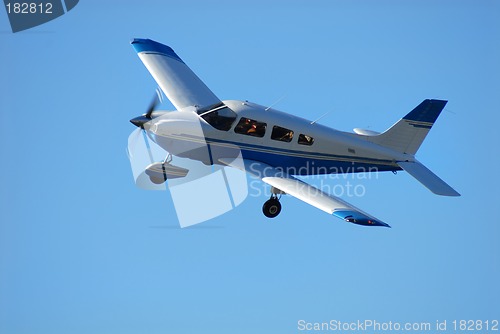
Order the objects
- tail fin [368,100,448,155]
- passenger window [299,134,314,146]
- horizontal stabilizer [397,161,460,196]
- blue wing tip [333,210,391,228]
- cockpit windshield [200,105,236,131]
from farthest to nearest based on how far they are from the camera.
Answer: tail fin [368,100,448,155] → passenger window [299,134,314,146] → cockpit windshield [200,105,236,131] → horizontal stabilizer [397,161,460,196] → blue wing tip [333,210,391,228]

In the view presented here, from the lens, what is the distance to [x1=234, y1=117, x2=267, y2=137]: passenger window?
862 inches

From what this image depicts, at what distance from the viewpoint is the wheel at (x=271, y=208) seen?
70.8 ft

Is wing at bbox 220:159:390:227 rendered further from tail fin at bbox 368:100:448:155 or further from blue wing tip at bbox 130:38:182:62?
blue wing tip at bbox 130:38:182:62

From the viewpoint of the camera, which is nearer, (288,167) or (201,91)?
(288,167)

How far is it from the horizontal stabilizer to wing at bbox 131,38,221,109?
261 inches

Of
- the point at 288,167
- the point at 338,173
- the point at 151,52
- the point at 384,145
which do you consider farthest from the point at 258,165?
the point at 151,52

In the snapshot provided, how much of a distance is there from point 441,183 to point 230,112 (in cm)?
675

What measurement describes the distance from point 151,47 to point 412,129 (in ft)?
34.4

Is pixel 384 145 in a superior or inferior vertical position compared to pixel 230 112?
inferior

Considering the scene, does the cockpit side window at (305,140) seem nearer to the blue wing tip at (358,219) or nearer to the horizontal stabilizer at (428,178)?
the horizontal stabilizer at (428,178)

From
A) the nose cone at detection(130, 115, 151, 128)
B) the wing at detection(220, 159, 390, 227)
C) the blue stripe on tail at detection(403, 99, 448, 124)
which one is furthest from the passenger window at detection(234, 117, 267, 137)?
the blue stripe on tail at detection(403, 99, 448, 124)

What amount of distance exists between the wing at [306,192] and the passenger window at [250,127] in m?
0.87

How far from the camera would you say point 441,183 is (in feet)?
71.5

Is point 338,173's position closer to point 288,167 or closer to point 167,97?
point 288,167
